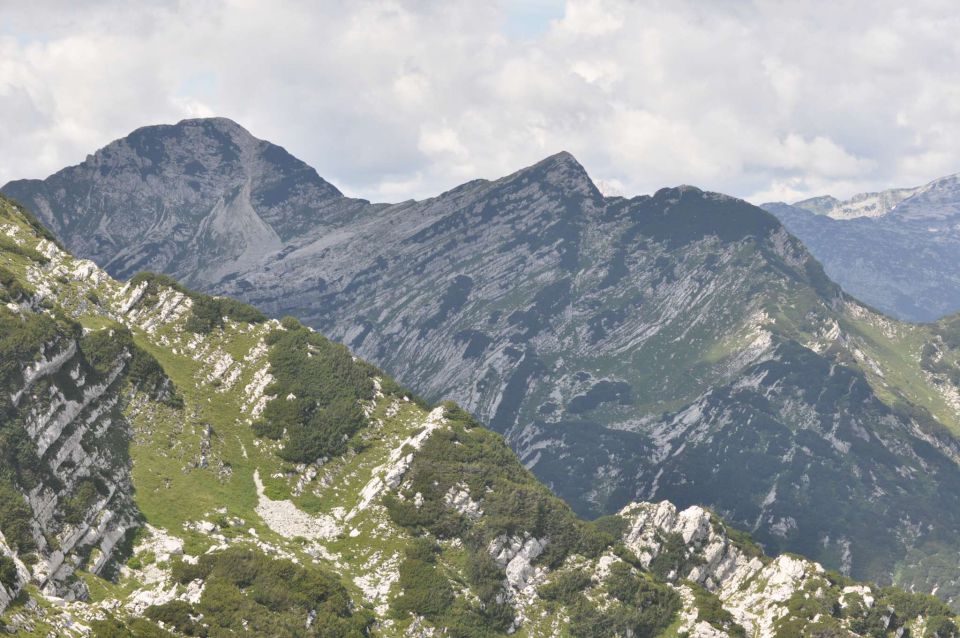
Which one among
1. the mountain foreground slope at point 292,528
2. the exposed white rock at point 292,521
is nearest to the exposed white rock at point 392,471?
the mountain foreground slope at point 292,528

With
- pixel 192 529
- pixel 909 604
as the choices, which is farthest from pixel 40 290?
pixel 909 604

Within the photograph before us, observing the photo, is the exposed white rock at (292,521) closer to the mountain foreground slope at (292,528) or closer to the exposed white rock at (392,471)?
the mountain foreground slope at (292,528)

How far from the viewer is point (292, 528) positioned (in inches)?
6575

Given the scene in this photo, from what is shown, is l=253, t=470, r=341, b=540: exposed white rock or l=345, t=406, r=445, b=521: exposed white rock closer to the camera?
l=253, t=470, r=341, b=540: exposed white rock

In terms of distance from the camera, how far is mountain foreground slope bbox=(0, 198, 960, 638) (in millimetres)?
131875

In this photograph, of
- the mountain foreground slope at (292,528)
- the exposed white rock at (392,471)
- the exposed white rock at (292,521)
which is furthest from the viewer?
the exposed white rock at (392,471)

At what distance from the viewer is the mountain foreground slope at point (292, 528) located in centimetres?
13188

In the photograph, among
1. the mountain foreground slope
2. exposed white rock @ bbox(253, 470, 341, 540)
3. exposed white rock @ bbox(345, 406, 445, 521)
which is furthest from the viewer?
exposed white rock @ bbox(345, 406, 445, 521)

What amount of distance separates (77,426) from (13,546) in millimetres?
44042

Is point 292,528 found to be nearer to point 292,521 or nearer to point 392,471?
point 292,521

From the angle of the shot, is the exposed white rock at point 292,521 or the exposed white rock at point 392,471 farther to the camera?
the exposed white rock at point 392,471

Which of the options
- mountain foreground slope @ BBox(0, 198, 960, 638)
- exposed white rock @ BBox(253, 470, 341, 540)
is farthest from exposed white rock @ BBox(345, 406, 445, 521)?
exposed white rock @ BBox(253, 470, 341, 540)

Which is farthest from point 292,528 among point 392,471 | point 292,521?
point 392,471

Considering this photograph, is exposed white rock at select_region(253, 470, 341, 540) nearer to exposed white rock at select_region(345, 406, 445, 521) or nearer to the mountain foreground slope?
the mountain foreground slope
